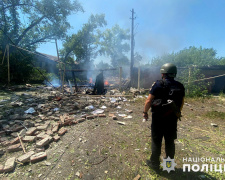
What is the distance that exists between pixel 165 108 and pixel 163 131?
1.28ft

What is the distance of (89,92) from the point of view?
304 inches

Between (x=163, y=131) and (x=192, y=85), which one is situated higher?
→ (x=192, y=85)

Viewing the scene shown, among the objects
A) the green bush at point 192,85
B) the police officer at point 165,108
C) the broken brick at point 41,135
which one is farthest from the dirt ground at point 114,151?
the green bush at point 192,85

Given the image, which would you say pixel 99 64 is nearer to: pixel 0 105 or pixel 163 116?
pixel 0 105

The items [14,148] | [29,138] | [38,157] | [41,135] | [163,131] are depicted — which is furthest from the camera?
[41,135]

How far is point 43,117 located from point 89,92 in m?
4.02

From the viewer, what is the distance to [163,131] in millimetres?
1888

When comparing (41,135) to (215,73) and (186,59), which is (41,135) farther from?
(186,59)

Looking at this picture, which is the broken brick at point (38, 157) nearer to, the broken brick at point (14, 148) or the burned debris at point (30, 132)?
→ the burned debris at point (30, 132)

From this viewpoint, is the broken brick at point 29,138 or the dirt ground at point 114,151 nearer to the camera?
the dirt ground at point 114,151

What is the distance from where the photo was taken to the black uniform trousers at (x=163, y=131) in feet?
6.09

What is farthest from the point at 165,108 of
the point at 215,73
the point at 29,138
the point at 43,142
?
the point at 215,73

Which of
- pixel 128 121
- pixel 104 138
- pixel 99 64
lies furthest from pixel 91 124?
pixel 99 64

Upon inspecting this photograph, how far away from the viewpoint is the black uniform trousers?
186cm
